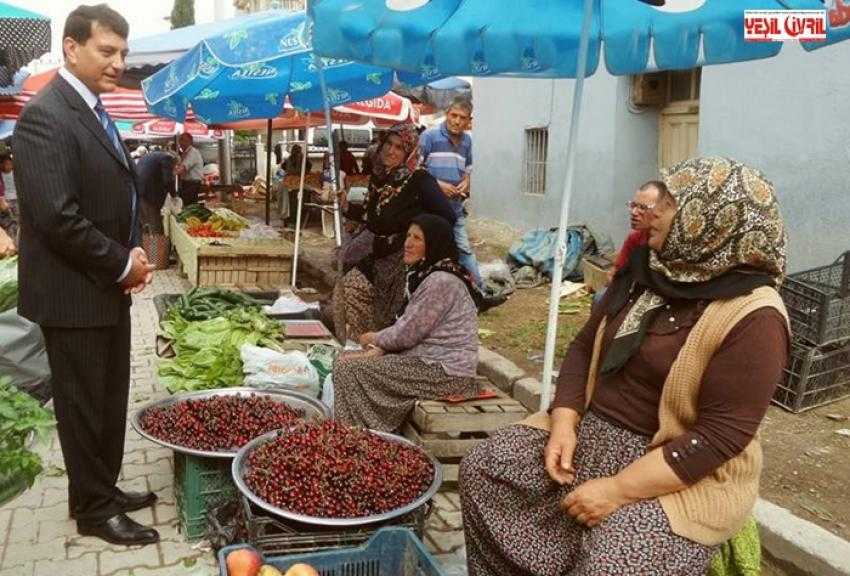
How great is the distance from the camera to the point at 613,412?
2592 millimetres

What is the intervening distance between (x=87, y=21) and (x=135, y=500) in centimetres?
225

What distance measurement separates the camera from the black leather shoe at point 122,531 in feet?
11.4

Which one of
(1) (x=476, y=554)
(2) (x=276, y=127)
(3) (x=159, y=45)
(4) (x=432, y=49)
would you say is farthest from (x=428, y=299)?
(2) (x=276, y=127)

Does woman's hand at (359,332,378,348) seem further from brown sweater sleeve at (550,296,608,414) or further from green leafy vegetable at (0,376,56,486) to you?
green leafy vegetable at (0,376,56,486)

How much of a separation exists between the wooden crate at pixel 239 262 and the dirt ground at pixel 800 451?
2.64 m

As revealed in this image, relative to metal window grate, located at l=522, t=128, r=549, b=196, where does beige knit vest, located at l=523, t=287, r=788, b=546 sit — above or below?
below

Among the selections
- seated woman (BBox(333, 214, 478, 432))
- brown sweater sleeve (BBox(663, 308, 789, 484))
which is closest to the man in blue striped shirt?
seated woman (BBox(333, 214, 478, 432))

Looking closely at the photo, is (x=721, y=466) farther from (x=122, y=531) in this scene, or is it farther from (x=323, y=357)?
(x=323, y=357)

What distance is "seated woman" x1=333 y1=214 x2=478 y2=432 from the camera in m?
4.12

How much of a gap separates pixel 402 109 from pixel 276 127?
5908 millimetres

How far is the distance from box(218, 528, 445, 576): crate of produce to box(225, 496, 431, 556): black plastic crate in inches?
3.1

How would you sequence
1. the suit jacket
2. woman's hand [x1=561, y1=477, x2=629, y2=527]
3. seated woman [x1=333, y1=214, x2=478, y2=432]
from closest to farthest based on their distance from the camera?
woman's hand [x1=561, y1=477, x2=629, y2=527] < the suit jacket < seated woman [x1=333, y1=214, x2=478, y2=432]

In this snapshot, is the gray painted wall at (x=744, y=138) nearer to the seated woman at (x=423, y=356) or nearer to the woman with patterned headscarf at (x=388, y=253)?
the woman with patterned headscarf at (x=388, y=253)

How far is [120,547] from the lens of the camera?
3.49 metres
